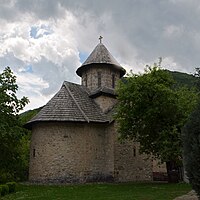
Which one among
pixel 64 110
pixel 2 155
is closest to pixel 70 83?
pixel 64 110

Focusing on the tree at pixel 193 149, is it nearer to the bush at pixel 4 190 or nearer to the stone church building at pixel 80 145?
the bush at pixel 4 190

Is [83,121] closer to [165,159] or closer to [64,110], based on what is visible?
[64,110]

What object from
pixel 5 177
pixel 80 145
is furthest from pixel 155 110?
pixel 5 177

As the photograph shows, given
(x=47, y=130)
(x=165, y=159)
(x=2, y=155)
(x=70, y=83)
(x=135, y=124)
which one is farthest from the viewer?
(x=70, y=83)

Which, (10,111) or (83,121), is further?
(83,121)

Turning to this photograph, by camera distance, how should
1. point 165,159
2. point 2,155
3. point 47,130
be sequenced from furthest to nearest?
point 47,130 → point 2,155 → point 165,159

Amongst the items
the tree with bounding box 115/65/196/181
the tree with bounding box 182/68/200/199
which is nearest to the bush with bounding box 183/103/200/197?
the tree with bounding box 182/68/200/199

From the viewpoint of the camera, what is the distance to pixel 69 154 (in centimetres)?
2391

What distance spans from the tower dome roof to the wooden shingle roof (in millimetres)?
2794

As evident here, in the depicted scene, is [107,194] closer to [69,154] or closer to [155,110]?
[155,110]

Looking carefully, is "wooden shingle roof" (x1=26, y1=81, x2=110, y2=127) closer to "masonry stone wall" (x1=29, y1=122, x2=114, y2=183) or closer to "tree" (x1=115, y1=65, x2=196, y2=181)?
"masonry stone wall" (x1=29, y1=122, x2=114, y2=183)

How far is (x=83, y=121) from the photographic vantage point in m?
24.3

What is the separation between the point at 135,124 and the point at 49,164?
7469mm

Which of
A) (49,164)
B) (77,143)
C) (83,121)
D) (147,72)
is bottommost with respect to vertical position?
(49,164)
